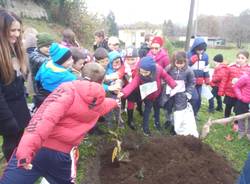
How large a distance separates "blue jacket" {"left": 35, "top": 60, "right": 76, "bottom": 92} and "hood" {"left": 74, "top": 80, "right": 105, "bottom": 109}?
1294 mm

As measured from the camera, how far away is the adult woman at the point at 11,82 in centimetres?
295

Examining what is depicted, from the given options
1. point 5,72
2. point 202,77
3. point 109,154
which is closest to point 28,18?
point 202,77

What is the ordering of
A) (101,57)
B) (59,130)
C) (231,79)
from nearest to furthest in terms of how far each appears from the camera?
(59,130), (101,57), (231,79)

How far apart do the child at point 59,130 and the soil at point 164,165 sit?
4.77 ft

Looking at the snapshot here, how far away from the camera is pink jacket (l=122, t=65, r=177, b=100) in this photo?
555cm

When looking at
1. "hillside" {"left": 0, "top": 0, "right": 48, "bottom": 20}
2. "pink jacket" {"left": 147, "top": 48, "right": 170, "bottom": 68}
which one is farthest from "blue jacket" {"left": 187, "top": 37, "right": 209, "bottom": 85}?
"hillside" {"left": 0, "top": 0, "right": 48, "bottom": 20}

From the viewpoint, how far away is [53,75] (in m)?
4.10

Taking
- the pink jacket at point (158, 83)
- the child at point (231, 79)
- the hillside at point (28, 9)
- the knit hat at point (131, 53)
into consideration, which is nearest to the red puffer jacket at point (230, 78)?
the child at point (231, 79)

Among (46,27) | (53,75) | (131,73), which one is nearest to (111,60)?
(131,73)

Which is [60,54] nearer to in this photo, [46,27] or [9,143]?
[9,143]

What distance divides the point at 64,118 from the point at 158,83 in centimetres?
320

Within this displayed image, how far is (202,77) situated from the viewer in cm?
685

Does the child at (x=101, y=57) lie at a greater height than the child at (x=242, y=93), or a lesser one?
greater

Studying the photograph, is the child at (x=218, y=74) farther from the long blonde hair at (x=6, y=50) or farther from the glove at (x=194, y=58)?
the long blonde hair at (x=6, y=50)
